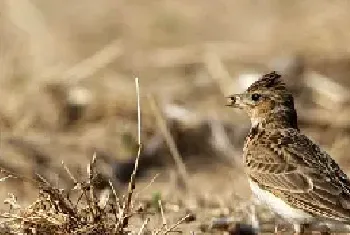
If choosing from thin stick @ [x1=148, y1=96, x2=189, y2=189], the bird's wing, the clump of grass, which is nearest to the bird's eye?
the bird's wing

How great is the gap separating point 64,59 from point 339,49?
2.85 meters

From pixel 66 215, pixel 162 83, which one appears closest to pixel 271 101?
pixel 66 215

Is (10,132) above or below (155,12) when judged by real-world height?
below

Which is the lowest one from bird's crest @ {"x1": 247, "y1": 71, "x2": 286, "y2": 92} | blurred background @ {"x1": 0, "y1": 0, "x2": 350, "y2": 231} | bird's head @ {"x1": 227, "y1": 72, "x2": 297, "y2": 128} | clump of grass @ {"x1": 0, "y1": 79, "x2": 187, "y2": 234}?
clump of grass @ {"x1": 0, "y1": 79, "x2": 187, "y2": 234}

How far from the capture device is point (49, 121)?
35.3ft

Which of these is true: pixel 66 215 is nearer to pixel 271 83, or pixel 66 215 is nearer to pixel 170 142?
pixel 271 83

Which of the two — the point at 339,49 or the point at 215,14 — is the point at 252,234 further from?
the point at 215,14

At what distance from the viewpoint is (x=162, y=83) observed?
12.2 m

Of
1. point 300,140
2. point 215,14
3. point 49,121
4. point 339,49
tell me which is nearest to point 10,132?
point 49,121

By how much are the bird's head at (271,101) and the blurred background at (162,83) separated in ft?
2.43

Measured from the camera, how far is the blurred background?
32.8 ft

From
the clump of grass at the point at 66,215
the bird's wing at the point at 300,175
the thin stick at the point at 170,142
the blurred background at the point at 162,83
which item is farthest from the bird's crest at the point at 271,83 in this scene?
the clump of grass at the point at 66,215

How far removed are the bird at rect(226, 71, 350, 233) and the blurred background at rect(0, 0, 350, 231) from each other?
745 mm

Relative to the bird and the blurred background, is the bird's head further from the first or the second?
the blurred background
